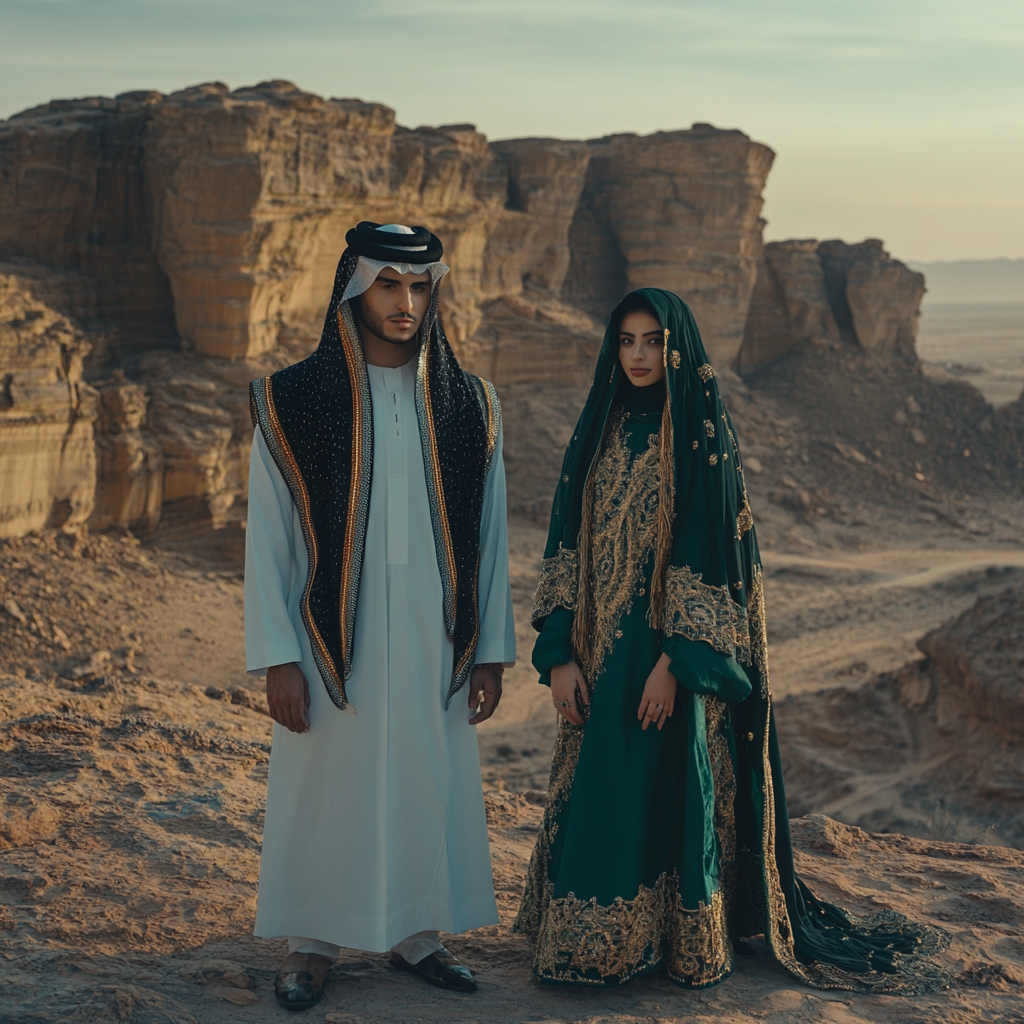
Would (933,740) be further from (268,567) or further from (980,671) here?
(268,567)

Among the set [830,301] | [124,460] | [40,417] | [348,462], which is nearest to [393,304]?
[348,462]

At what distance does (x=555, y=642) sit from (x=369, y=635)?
0.49 metres

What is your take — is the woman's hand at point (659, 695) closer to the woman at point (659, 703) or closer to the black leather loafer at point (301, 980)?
the woman at point (659, 703)

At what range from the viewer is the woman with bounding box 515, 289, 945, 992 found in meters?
2.92

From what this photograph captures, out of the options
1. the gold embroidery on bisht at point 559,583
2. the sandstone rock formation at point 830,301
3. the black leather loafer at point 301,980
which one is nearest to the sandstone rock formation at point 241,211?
the sandstone rock formation at point 830,301

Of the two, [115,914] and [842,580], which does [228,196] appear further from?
[115,914]

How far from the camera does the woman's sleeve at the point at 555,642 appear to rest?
3.06 meters

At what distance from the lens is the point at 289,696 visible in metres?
2.87

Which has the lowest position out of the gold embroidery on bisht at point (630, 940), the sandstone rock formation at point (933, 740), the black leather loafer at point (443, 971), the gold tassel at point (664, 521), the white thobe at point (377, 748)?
the sandstone rock formation at point (933, 740)

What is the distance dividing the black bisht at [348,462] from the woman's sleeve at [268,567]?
4cm

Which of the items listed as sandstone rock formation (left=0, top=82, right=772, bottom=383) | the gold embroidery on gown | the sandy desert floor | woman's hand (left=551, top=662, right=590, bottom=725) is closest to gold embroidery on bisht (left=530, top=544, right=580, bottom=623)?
the gold embroidery on gown

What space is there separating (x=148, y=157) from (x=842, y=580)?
33.4 feet

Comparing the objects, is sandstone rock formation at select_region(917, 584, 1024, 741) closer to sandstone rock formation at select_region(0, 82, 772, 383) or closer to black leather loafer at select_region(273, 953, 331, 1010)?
black leather loafer at select_region(273, 953, 331, 1010)

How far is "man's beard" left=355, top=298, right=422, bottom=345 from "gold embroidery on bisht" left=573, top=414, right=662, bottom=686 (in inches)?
24.8
